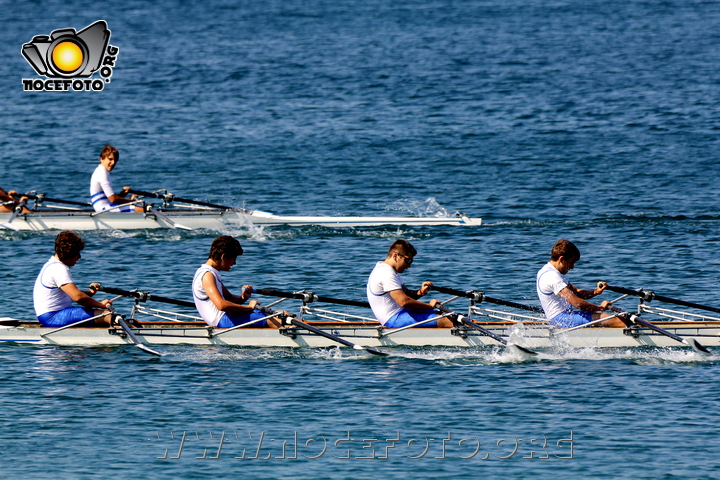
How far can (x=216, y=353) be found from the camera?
59.8ft

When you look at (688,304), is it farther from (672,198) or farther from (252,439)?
(672,198)

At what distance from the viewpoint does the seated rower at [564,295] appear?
17625 mm

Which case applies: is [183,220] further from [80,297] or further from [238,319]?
[80,297]

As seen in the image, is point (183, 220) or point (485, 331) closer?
point (485, 331)

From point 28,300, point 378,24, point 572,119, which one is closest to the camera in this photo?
point 28,300

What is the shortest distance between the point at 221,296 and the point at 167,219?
36.7 feet

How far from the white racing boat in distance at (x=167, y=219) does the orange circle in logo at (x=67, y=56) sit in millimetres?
14995

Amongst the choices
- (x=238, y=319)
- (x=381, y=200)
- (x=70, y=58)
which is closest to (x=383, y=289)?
(x=238, y=319)

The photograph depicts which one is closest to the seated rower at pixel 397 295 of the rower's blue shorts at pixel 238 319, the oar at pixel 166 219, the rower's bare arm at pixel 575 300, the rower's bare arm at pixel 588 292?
the rower's blue shorts at pixel 238 319

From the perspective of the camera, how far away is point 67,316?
18.4 meters

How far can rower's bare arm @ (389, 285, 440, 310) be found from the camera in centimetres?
1781

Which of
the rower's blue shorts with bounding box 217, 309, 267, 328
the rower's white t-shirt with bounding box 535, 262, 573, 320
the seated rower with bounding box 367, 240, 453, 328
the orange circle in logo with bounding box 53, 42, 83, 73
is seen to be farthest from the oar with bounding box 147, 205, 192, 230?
the orange circle in logo with bounding box 53, 42, 83, 73

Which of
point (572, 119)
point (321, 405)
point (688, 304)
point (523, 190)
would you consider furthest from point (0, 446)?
point (572, 119)

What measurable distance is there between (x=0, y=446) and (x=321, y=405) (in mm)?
4394
